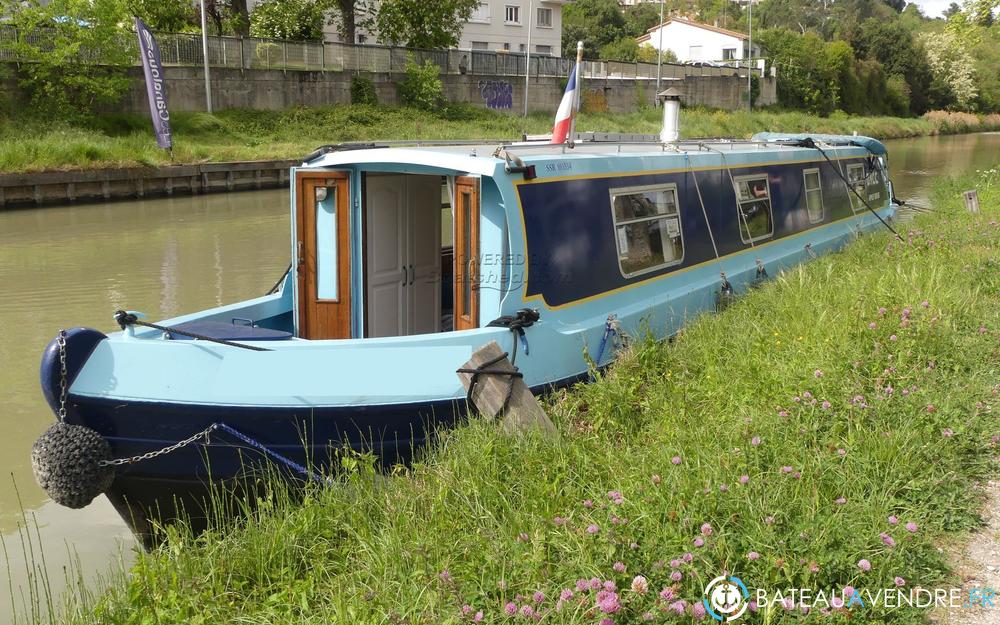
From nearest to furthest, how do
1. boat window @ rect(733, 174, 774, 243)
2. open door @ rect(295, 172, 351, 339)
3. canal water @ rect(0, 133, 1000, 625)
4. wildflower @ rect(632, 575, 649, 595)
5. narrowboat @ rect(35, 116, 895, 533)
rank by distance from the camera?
wildflower @ rect(632, 575, 649, 595) < narrowboat @ rect(35, 116, 895, 533) < canal water @ rect(0, 133, 1000, 625) < open door @ rect(295, 172, 351, 339) < boat window @ rect(733, 174, 774, 243)

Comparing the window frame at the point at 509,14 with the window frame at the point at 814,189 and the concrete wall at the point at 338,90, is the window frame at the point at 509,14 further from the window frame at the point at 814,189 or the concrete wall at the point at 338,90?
the window frame at the point at 814,189

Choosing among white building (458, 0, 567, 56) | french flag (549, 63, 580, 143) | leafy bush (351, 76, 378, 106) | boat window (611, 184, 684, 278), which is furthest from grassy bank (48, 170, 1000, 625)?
white building (458, 0, 567, 56)

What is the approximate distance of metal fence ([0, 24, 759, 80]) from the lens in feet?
91.8

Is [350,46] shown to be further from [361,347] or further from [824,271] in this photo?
[361,347]

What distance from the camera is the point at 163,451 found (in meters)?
4.91

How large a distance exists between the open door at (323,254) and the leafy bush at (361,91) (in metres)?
27.8

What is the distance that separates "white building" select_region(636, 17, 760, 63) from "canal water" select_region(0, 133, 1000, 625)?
45257 mm

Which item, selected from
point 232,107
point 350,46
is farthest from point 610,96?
point 232,107

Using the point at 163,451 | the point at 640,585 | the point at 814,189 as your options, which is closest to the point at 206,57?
the point at 814,189

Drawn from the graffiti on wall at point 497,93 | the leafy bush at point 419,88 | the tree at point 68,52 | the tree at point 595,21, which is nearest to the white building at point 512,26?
the graffiti on wall at point 497,93

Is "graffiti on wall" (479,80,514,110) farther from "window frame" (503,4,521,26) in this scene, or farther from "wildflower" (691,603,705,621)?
"wildflower" (691,603,705,621)

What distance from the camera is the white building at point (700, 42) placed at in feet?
222

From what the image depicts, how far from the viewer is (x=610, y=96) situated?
44.1 meters

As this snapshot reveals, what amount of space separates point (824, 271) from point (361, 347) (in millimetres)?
5466
